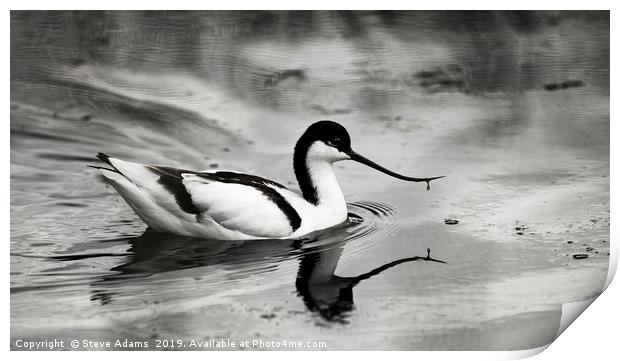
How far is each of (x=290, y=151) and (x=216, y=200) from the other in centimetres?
26

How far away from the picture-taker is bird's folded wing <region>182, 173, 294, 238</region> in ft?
11.1

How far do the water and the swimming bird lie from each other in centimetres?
4

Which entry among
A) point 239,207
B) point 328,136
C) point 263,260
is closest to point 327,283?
point 263,260

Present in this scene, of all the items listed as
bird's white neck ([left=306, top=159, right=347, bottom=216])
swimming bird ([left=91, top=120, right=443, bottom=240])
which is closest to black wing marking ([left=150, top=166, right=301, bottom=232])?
swimming bird ([left=91, top=120, right=443, bottom=240])

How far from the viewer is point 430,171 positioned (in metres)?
3.41

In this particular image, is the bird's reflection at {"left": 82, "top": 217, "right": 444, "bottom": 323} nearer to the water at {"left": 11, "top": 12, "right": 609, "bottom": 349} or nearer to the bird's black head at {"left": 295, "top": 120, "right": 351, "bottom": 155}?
the water at {"left": 11, "top": 12, "right": 609, "bottom": 349}

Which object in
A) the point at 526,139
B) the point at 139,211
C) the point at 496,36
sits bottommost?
the point at 139,211

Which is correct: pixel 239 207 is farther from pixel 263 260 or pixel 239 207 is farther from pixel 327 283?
pixel 327 283

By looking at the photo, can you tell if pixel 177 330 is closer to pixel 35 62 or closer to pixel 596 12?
pixel 35 62

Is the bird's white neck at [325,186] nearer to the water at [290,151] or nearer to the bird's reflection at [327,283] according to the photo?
the water at [290,151]

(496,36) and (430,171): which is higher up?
(496,36)

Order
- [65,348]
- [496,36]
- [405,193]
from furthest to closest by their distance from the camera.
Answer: [405,193] < [496,36] < [65,348]
